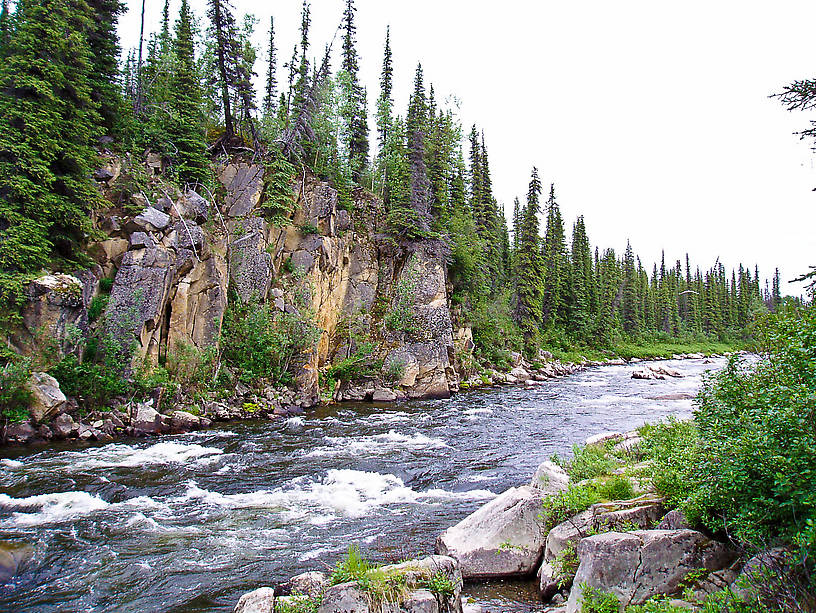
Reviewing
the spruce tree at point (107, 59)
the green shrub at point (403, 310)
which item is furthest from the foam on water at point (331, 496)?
the spruce tree at point (107, 59)

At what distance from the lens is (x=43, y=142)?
1914cm

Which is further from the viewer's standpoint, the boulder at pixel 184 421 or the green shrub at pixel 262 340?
the green shrub at pixel 262 340

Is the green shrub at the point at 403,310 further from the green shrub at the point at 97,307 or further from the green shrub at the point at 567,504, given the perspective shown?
the green shrub at the point at 567,504

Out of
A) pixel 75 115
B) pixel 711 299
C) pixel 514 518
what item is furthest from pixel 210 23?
pixel 711 299

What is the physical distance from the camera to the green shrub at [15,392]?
15891mm

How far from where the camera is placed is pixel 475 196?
5469 cm

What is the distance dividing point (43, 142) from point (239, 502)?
17302mm

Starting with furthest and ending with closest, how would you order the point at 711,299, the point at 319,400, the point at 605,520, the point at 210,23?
the point at 711,299 → the point at 210,23 → the point at 319,400 → the point at 605,520

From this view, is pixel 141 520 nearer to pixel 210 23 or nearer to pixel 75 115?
pixel 75 115

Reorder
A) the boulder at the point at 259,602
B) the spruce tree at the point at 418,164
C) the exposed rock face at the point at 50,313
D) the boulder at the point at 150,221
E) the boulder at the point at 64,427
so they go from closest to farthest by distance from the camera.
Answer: the boulder at the point at 259,602 → the boulder at the point at 64,427 → the exposed rock face at the point at 50,313 → the boulder at the point at 150,221 → the spruce tree at the point at 418,164

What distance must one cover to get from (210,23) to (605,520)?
36656mm

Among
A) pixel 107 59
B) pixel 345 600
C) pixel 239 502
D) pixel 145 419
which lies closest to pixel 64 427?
pixel 145 419

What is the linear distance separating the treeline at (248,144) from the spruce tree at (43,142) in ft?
0.21

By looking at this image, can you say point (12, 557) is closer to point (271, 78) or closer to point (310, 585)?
point (310, 585)
